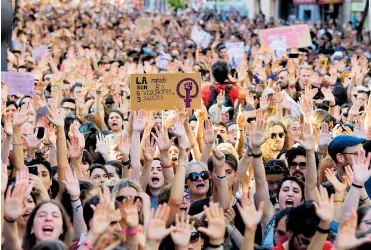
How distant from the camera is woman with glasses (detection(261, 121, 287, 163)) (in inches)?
365

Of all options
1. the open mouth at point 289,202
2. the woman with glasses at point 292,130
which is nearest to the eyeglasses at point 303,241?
the open mouth at point 289,202

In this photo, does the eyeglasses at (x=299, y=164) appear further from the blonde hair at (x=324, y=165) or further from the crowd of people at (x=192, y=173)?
the blonde hair at (x=324, y=165)

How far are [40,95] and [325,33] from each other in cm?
1353

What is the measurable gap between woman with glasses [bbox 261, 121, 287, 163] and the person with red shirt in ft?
9.02

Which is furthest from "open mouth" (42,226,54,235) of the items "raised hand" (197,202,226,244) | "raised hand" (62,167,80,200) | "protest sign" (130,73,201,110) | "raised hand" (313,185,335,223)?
"protest sign" (130,73,201,110)

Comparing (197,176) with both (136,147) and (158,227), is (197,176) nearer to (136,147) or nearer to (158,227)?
(136,147)

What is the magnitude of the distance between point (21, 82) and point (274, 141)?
3853mm

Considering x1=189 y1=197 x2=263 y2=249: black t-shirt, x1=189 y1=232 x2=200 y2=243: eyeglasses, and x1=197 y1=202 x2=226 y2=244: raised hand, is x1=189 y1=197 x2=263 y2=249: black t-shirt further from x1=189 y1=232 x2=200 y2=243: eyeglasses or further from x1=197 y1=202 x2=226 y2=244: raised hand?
x1=197 y1=202 x2=226 y2=244: raised hand

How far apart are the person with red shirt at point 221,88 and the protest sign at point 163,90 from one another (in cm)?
185

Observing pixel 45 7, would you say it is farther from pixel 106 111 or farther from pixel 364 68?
pixel 106 111

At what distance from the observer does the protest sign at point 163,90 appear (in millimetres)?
9992

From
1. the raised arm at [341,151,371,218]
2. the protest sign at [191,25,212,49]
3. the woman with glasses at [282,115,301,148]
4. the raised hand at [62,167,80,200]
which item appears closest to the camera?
the raised arm at [341,151,371,218]

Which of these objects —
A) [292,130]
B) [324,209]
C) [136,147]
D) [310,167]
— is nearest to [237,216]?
[310,167]

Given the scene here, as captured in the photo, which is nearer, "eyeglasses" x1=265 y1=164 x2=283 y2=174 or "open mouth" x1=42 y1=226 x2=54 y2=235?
"open mouth" x1=42 y1=226 x2=54 y2=235
